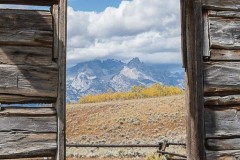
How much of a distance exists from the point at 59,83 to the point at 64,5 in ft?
2.71

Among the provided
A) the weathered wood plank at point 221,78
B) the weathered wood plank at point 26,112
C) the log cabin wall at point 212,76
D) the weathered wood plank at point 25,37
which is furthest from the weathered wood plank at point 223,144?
the weathered wood plank at point 25,37

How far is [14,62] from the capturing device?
4.89 meters

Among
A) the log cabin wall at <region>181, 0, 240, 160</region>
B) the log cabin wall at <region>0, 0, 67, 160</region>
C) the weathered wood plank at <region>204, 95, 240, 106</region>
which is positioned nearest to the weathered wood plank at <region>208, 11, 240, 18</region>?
the log cabin wall at <region>181, 0, 240, 160</region>

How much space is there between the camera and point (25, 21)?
16.1 ft

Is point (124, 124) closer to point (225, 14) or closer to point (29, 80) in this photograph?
point (225, 14)

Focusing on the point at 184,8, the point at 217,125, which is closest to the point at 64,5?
the point at 184,8

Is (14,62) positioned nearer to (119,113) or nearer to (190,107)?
(190,107)

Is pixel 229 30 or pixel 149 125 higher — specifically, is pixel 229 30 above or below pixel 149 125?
above

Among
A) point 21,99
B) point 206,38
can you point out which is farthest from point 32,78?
point 206,38

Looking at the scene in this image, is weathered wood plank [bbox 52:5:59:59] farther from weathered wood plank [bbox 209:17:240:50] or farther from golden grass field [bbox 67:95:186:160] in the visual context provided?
golden grass field [bbox 67:95:186:160]

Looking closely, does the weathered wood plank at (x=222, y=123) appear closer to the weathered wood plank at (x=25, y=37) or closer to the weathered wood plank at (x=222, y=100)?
the weathered wood plank at (x=222, y=100)

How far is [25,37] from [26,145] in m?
1.13

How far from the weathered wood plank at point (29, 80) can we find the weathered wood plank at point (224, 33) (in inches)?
72.9

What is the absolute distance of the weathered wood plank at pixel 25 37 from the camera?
4.90 meters
